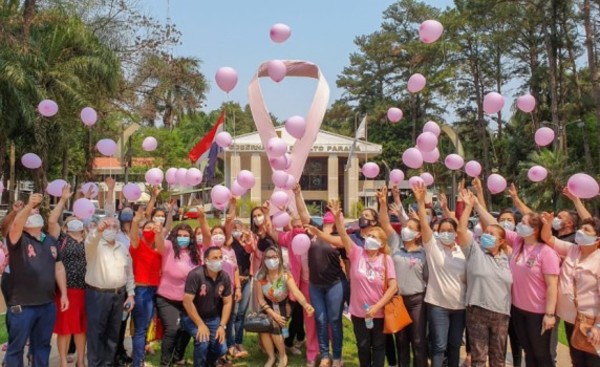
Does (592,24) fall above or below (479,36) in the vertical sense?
below

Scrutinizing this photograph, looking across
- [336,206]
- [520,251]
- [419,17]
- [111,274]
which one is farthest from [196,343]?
[419,17]

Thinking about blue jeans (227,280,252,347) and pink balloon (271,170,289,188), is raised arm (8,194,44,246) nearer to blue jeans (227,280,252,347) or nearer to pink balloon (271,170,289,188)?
blue jeans (227,280,252,347)

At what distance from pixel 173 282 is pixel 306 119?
254 inches

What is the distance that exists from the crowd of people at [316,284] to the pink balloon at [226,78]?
65.7 inches

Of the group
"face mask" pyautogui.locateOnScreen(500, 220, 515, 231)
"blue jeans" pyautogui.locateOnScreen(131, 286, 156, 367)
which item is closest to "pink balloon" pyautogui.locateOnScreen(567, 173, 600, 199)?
"face mask" pyautogui.locateOnScreen(500, 220, 515, 231)

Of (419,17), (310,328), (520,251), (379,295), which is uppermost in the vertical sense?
(419,17)

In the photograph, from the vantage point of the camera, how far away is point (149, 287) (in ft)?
19.8

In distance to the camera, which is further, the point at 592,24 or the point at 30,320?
the point at 592,24

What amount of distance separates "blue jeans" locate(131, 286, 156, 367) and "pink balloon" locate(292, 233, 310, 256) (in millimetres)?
1486

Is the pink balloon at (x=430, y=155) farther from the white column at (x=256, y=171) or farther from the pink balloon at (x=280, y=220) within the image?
the white column at (x=256, y=171)

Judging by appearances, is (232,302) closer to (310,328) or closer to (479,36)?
(310,328)

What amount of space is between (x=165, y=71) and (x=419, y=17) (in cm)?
3216

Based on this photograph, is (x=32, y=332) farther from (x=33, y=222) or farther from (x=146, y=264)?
(x=146, y=264)

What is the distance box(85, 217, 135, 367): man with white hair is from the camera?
5.58 m
